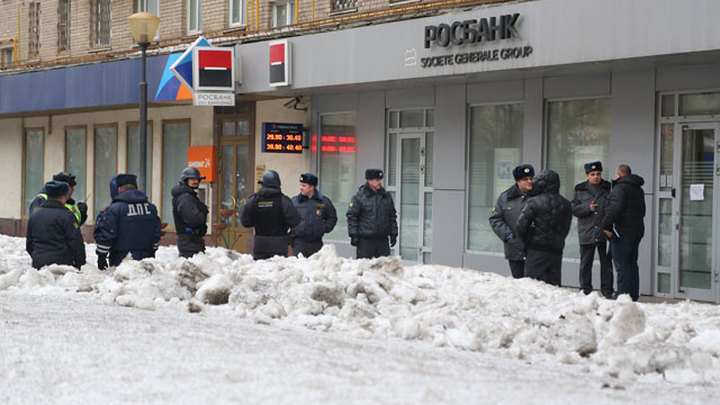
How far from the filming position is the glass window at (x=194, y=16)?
22.9 m

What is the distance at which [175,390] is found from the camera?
609cm

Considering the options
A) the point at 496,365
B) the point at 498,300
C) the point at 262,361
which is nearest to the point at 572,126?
the point at 498,300

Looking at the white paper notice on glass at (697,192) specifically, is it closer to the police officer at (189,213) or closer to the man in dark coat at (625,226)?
the man in dark coat at (625,226)

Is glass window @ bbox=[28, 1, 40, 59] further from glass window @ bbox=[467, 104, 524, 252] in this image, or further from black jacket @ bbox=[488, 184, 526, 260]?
black jacket @ bbox=[488, 184, 526, 260]

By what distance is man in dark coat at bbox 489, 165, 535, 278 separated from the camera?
11.8 m

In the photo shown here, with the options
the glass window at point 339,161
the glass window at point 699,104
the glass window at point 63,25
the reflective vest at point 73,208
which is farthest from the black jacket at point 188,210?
the glass window at point 63,25

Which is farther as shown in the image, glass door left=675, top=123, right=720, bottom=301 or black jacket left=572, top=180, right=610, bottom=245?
glass door left=675, top=123, right=720, bottom=301

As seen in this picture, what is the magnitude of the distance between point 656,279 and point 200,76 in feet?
30.7

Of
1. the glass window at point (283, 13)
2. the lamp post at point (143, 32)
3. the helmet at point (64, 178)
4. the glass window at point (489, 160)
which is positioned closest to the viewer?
the helmet at point (64, 178)

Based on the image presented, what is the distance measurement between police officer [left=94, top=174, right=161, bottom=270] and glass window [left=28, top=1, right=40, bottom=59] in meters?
17.2

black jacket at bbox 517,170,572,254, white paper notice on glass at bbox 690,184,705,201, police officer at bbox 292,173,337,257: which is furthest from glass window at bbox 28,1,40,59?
black jacket at bbox 517,170,572,254

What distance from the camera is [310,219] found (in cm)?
1319

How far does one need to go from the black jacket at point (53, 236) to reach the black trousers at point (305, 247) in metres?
2.62

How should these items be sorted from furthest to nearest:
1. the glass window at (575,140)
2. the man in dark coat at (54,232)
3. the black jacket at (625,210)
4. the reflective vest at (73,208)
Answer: the glass window at (575,140), the reflective vest at (73,208), the black jacket at (625,210), the man in dark coat at (54,232)
